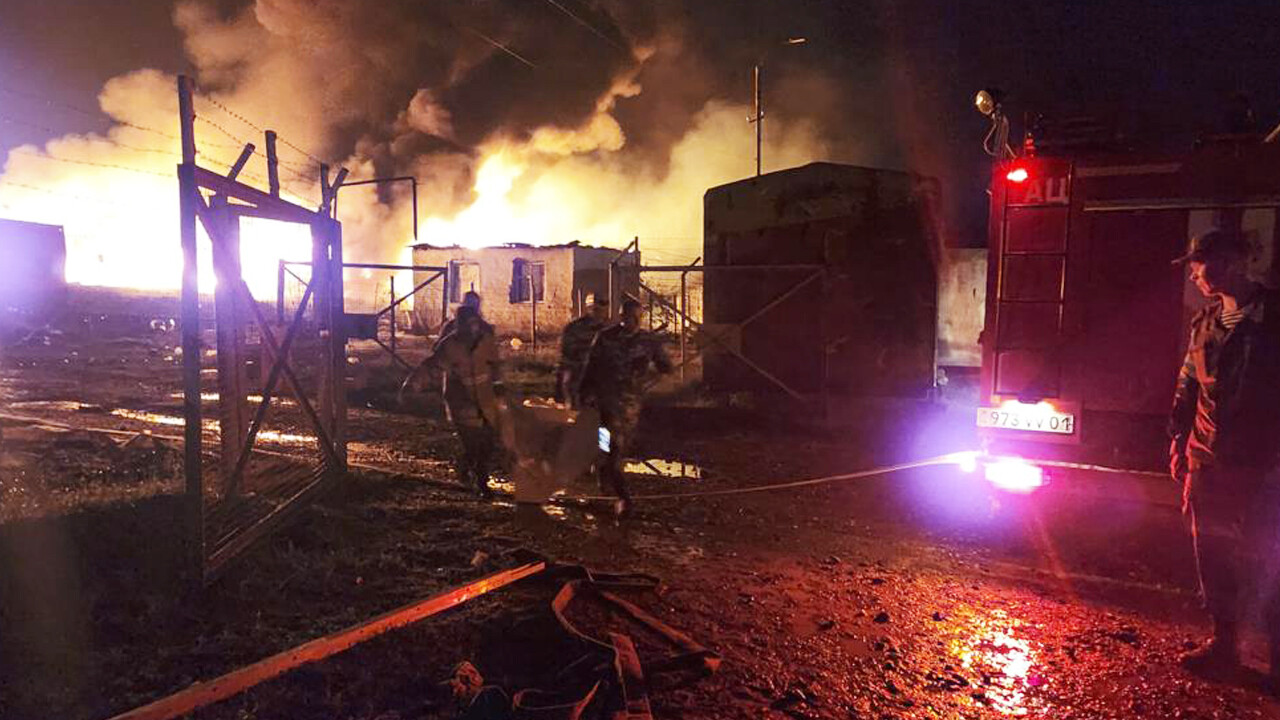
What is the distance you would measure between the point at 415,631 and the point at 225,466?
103 inches

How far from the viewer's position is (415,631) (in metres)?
4.21

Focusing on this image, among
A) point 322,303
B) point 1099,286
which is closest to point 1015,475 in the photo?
point 1099,286

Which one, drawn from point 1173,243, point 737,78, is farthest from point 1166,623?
point 737,78

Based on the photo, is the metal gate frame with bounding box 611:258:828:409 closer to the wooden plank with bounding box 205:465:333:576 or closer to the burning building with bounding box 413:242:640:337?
the wooden plank with bounding box 205:465:333:576

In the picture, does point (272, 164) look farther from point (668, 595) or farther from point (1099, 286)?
point (1099, 286)

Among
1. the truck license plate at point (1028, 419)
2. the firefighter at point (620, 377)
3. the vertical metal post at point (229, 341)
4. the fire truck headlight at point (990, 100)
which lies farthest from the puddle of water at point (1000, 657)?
the vertical metal post at point (229, 341)

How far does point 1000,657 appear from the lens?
408 cm

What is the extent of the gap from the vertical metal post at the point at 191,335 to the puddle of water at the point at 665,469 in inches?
183

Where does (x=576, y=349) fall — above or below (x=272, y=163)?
below

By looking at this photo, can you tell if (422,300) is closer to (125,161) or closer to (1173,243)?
(125,161)

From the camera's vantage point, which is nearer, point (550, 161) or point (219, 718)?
point (219, 718)

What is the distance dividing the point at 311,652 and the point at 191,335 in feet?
5.89

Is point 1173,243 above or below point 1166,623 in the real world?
above

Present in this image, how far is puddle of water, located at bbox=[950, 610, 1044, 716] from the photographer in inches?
144
